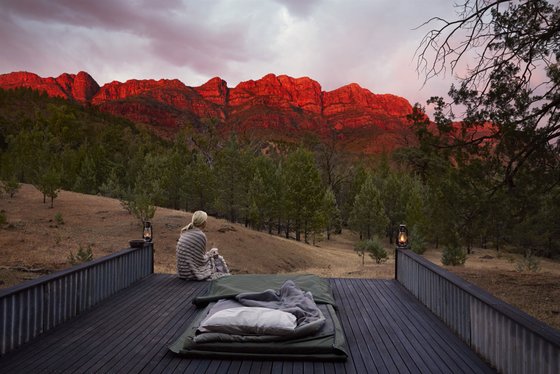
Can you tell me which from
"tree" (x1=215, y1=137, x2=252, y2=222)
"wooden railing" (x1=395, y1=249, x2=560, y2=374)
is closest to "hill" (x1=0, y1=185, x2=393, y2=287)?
"tree" (x1=215, y1=137, x2=252, y2=222)

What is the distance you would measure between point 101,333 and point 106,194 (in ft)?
93.9

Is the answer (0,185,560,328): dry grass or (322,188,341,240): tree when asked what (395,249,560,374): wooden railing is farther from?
(322,188,341,240): tree

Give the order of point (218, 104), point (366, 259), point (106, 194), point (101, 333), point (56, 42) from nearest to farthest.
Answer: point (101, 333), point (366, 259), point (56, 42), point (106, 194), point (218, 104)

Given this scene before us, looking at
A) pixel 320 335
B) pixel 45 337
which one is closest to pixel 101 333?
pixel 45 337

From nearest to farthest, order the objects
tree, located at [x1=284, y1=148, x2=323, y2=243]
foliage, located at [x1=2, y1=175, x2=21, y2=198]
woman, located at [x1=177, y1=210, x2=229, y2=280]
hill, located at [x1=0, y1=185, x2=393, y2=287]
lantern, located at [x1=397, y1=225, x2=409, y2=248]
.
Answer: woman, located at [x1=177, y1=210, x2=229, y2=280]
lantern, located at [x1=397, y1=225, x2=409, y2=248]
hill, located at [x1=0, y1=185, x2=393, y2=287]
foliage, located at [x1=2, y1=175, x2=21, y2=198]
tree, located at [x1=284, y1=148, x2=323, y2=243]

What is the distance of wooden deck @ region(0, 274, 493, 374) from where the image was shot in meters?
3.46

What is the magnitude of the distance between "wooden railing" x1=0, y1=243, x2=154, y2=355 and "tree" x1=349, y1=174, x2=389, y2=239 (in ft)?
89.9

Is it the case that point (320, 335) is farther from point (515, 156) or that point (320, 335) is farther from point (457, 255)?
point (457, 255)

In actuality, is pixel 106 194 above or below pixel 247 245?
above

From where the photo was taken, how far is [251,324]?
390 centimetres

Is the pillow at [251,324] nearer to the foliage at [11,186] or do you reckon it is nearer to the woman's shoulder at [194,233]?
the woman's shoulder at [194,233]

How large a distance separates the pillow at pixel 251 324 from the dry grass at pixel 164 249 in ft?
22.7

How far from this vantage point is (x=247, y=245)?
63.4 ft

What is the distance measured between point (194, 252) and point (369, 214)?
26652 mm
